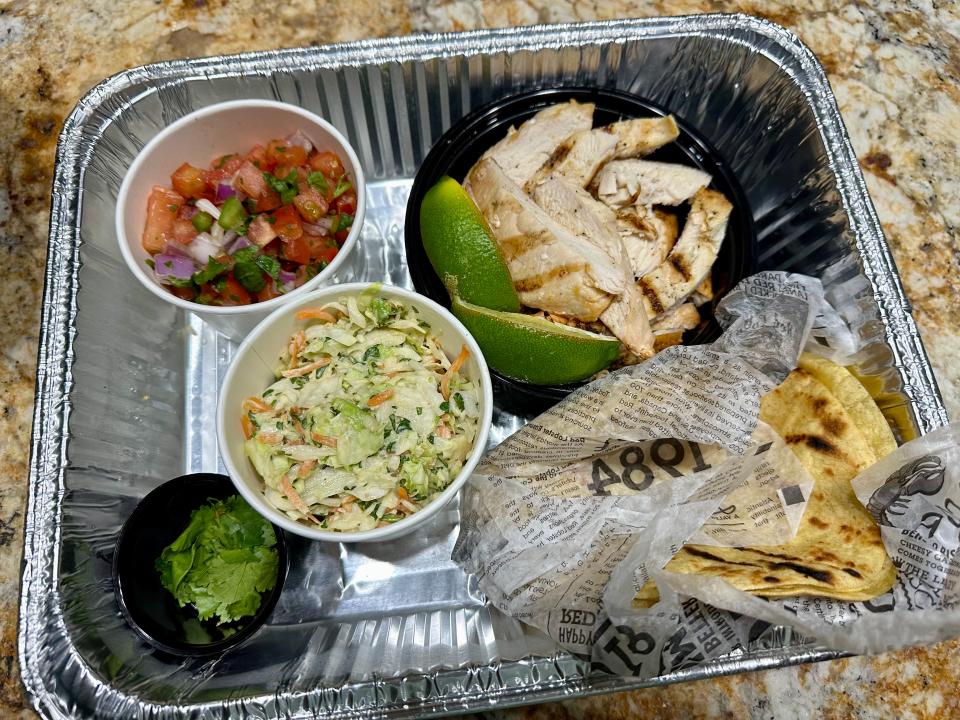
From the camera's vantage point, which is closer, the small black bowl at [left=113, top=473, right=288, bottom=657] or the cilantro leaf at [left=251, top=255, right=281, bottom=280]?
the small black bowl at [left=113, top=473, right=288, bottom=657]

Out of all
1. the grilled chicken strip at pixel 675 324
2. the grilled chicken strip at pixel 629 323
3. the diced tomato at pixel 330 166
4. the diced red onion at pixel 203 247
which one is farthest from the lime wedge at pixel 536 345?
the diced red onion at pixel 203 247

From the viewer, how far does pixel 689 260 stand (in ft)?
3.78

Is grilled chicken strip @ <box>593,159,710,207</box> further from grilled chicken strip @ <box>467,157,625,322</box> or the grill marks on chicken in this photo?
grilled chicken strip @ <box>467,157,625,322</box>

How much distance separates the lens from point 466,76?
4.42ft

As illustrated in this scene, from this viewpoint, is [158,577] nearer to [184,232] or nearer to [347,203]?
[184,232]

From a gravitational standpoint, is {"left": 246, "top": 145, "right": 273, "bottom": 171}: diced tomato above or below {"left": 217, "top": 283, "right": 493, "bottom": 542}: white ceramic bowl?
above

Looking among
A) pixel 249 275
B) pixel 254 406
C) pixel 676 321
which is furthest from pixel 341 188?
pixel 676 321

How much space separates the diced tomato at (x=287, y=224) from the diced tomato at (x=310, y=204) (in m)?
0.02

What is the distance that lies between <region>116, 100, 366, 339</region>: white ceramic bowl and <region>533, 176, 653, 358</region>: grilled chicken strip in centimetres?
35

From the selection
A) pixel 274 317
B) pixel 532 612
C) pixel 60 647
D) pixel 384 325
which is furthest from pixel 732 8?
pixel 60 647

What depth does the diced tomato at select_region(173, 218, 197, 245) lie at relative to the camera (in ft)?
3.70

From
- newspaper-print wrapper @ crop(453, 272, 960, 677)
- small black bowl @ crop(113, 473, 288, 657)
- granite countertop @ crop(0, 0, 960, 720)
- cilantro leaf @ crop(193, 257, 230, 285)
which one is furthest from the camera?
granite countertop @ crop(0, 0, 960, 720)

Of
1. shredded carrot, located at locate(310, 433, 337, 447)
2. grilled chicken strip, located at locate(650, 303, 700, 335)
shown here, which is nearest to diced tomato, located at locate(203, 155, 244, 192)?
shredded carrot, located at locate(310, 433, 337, 447)

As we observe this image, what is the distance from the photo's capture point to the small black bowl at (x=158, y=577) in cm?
98
